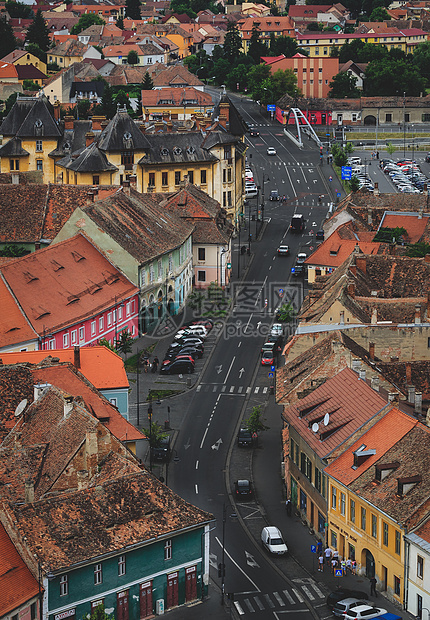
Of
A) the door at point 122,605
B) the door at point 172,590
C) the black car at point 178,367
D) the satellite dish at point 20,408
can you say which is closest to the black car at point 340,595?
the door at point 172,590

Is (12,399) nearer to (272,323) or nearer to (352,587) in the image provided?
(352,587)

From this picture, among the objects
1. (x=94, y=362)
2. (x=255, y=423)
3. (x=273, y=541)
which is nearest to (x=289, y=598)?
(x=273, y=541)

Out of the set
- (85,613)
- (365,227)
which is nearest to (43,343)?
(85,613)

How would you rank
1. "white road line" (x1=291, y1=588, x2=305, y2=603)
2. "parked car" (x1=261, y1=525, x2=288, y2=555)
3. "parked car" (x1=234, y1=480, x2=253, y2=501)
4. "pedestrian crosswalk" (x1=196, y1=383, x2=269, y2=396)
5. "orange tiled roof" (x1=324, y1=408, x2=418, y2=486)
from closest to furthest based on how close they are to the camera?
"white road line" (x1=291, y1=588, x2=305, y2=603) < "orange tiled roof" (x1=324, y1=408, x2=418, y2=486) < "parked car" (x1=261, y1=525, x2=288, y2=555) < "parked car" (x1=234, y1=480, x2=253, y2=501) < "pedestrian crosswalk" (x1=196, y1=383, x2=269, y2=396)

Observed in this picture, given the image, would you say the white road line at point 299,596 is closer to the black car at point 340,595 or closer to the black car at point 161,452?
the black car at point 340,595

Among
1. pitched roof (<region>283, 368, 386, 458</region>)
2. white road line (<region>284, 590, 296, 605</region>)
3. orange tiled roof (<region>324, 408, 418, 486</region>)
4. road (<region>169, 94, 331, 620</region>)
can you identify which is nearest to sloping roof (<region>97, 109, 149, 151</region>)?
road (<region>169, 94, 331, 620</region>)

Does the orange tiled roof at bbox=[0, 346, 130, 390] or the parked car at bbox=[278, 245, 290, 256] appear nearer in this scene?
the orange tiled roof at bbox=[0, 346, 130, 390]

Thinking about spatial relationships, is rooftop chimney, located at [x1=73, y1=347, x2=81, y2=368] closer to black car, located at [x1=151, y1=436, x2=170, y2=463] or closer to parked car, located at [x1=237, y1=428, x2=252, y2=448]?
black car, located at [x1=151, y1=436, x2=170, y2=463]
